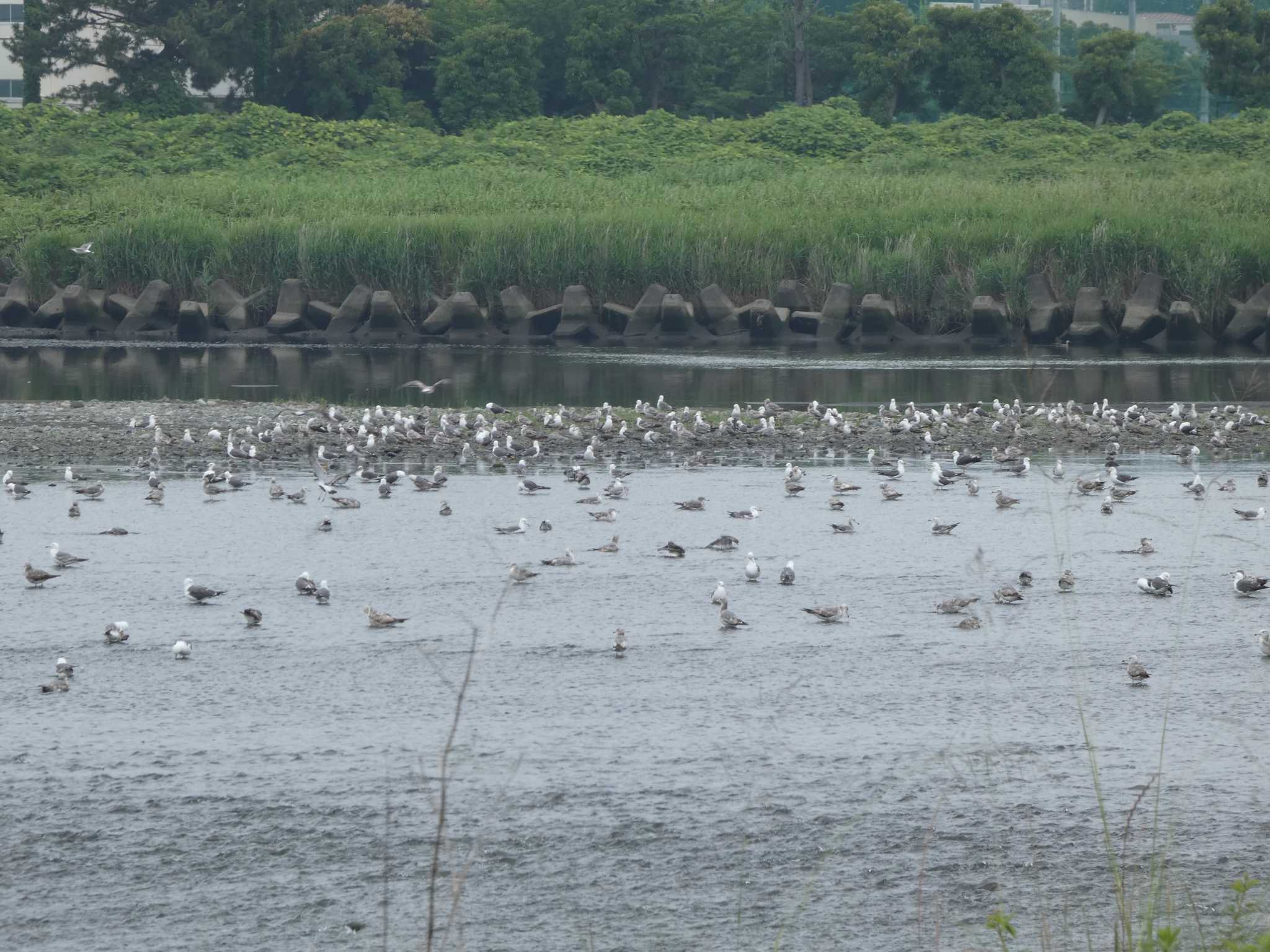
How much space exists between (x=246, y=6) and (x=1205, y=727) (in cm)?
5506

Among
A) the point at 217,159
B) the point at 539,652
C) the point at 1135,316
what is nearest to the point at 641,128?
the point at 217,159

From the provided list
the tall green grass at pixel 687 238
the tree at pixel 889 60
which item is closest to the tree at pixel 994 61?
the tree at pixel 889 60

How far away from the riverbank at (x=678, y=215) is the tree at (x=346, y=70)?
7378 millimetres

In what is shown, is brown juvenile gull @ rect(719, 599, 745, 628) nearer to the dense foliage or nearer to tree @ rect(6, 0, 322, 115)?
the dense foliage

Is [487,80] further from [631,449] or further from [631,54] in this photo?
[631,449]

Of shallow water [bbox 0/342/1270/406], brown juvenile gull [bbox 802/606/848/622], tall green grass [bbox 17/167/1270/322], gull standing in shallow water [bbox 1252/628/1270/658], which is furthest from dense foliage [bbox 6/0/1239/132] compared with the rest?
gull standing in shallow water [bbox 1252/628/1270/658]

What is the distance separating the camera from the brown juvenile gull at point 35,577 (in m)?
14.4

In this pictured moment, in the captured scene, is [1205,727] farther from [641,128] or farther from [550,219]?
[641,128]

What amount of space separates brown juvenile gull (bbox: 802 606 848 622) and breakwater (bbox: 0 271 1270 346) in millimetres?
22990

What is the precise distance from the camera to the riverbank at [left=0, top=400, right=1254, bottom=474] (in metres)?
22.1

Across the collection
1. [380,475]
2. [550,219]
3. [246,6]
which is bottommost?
[380,475]

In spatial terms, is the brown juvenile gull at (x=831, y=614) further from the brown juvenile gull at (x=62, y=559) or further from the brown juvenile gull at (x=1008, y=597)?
the brown juvenile gull at (x=62, y=559)

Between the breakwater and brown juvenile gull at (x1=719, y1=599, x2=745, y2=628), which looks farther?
the breakwater

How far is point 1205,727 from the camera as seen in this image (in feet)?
33.6
